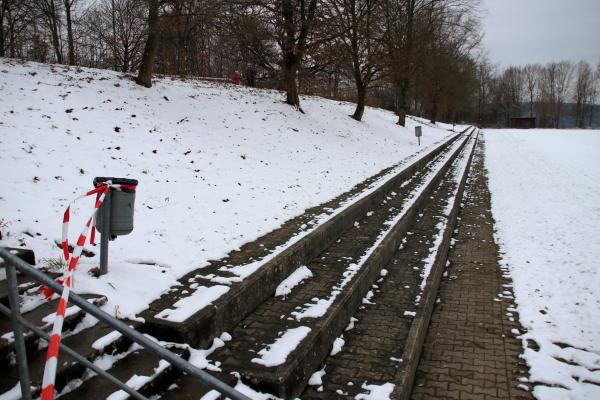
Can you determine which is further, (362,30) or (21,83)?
(362,30)

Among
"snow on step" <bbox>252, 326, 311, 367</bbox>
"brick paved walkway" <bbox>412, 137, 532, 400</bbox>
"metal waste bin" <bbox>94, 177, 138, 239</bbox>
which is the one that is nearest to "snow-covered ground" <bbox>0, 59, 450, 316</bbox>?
"metal waste bin" <bbox>94, 177, 138, 239</bbox>

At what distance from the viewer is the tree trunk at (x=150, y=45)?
1309 centimetres

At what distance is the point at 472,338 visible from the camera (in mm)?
5141

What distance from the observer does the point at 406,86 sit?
1207 inches

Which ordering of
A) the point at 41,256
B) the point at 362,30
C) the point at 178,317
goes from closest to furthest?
the point at 178,317, the point at 41,256, the point at 362,30

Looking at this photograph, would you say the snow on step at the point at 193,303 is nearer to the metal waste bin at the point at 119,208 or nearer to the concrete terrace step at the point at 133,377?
the concrete terrace step at the point at 133,377

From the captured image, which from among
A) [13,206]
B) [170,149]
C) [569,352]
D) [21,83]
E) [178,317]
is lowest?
[569,352]

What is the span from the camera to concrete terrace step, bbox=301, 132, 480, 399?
3.97 meters

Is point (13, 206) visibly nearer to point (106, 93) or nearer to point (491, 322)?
point (491, 322)

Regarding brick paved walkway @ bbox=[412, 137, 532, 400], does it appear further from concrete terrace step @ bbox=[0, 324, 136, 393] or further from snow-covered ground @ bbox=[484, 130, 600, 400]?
concrete terrace step @ bbox=[0, 324, 136, 393]

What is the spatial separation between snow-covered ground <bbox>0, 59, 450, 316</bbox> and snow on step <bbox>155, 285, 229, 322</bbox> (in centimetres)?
36

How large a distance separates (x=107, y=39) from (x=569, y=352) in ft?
102

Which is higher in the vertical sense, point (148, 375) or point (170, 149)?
point (170, 149)

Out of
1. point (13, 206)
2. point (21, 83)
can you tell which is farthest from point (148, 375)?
point (21, 83)
